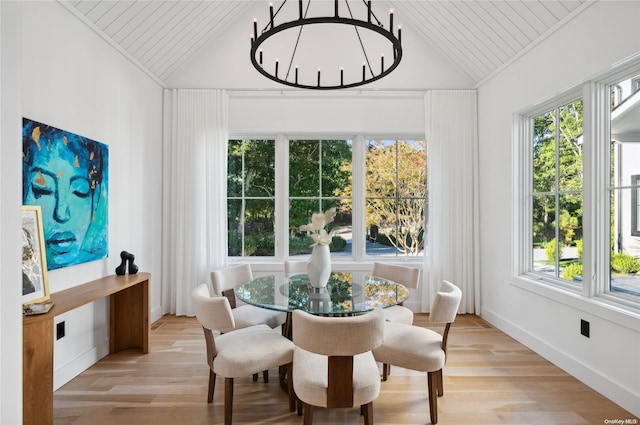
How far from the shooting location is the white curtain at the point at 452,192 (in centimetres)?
417

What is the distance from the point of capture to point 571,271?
295 cm

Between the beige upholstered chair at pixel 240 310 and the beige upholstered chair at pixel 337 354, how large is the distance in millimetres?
950

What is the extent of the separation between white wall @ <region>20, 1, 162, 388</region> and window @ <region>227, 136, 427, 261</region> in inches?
39.5

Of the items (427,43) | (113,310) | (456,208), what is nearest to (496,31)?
(427,43)

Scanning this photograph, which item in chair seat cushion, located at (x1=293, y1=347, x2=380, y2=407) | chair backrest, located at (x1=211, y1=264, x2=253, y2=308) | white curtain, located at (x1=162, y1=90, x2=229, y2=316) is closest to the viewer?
chair seat cushion, located at (x1=293, y1=347, x2=380, y2=407)

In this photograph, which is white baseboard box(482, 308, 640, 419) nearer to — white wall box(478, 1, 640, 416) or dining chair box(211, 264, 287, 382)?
white wall box(478, 1, 640, 416)

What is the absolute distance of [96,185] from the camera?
114 inches

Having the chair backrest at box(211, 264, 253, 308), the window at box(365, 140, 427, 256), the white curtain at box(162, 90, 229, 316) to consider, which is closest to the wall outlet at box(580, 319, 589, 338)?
the window at box(365, 140, 427, 256)

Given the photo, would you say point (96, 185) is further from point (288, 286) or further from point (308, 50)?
point (308, 50)

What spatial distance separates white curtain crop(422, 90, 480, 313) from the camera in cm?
417

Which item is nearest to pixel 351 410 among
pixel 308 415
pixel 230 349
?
pixel 308 415

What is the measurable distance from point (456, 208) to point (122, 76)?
158 inches

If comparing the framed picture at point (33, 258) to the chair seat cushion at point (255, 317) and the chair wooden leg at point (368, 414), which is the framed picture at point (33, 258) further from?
the chair wooden leg at point (368, 414)

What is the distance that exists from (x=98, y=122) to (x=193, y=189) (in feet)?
4.29
